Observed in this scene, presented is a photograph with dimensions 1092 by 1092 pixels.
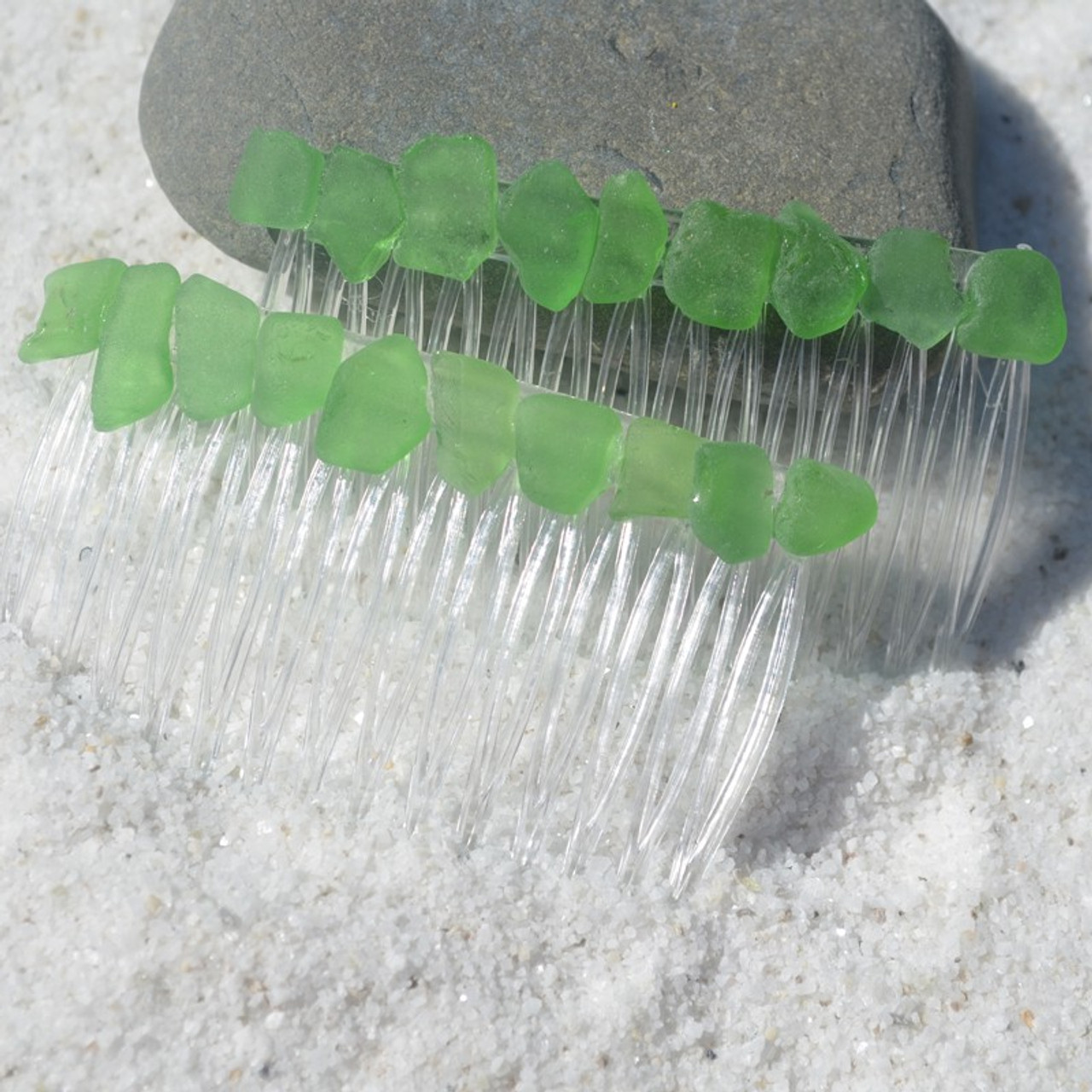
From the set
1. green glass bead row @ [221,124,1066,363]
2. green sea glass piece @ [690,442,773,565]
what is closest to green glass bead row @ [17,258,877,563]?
green sea glass piece @ [690,442,773,565]

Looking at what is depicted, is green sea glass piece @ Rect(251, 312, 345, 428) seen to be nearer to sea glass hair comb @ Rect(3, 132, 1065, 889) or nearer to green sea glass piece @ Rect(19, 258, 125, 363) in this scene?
sea glass hair comb @ Rect(3, 132, 1065, 889)

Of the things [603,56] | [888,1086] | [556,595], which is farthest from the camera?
[603,56]

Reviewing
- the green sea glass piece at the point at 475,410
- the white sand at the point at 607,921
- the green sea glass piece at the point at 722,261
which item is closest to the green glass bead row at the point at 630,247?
the green sea glass piece at the point at 722,261

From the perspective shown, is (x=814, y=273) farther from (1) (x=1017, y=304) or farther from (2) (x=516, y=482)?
(2) (x=516, y=482)

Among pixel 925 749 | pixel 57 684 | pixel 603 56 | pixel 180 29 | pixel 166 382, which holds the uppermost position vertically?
pixel 603 56

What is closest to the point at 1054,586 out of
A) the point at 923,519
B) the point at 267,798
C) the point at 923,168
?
the point at 923,519

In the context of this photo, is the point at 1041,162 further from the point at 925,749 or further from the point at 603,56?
the point at 925,749

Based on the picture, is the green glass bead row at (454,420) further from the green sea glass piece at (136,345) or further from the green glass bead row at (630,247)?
the green glass bead row at (630,247)

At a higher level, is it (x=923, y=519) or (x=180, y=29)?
(x=180, y=29)
